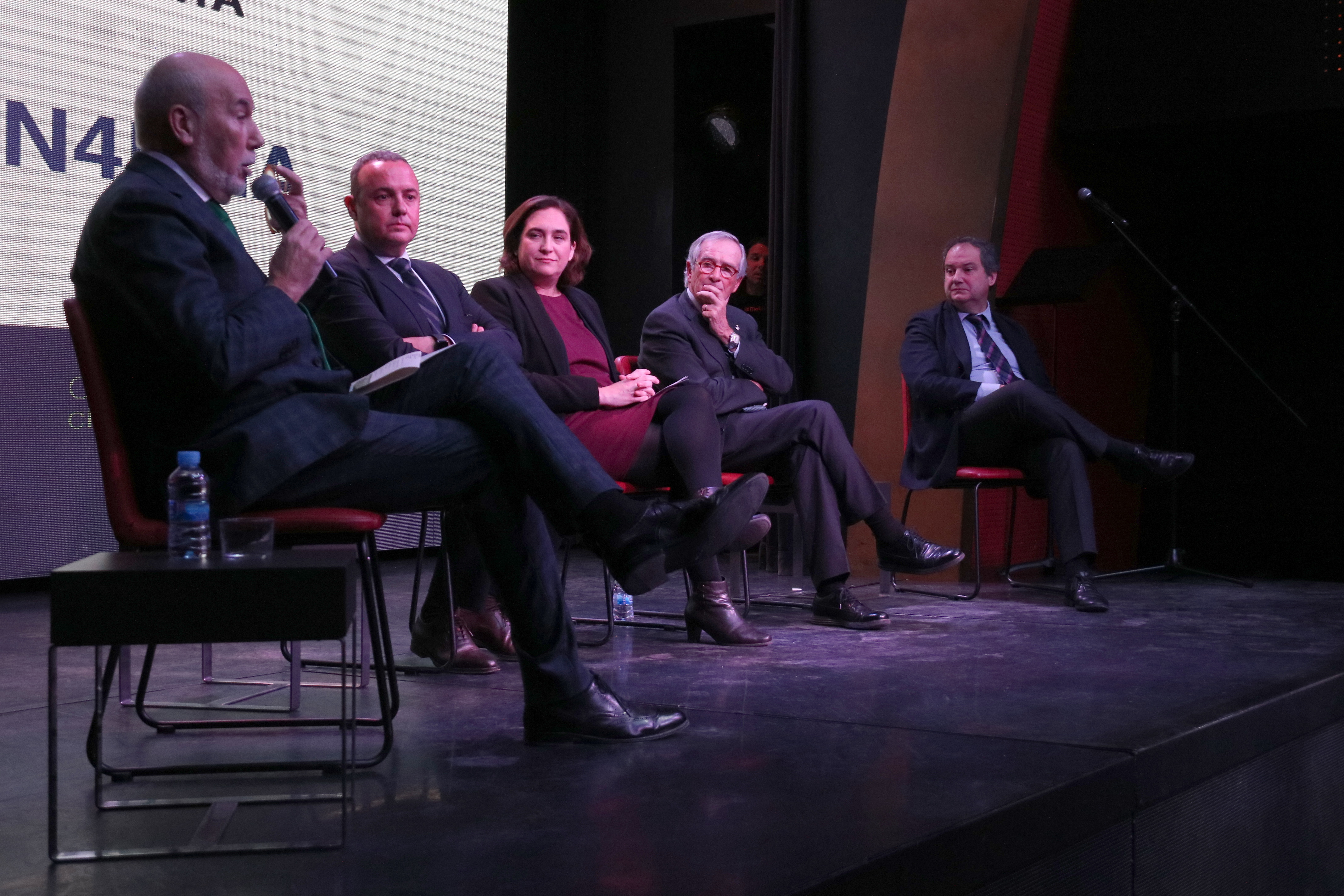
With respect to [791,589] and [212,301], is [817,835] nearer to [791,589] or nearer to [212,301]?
[212,301]

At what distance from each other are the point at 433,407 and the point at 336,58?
3.31m

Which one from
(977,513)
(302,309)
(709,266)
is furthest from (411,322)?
(977,513)

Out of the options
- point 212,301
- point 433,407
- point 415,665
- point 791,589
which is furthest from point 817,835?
point 791,589

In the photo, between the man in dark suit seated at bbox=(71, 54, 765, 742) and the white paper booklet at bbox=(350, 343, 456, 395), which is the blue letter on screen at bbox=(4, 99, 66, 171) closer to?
the man in dark suit seated at bbox=(71, 54, 765, 742)

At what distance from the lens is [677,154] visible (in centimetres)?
629

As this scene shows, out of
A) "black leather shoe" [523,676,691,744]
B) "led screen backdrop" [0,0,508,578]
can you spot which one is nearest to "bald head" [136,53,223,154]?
"black leather shoe" [523,676,691,744]

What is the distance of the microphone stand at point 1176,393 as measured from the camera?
4531 mm

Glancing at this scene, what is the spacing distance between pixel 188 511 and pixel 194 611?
22 cm

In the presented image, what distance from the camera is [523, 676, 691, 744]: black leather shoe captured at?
77.7 inches

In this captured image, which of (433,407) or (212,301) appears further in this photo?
(433,407)

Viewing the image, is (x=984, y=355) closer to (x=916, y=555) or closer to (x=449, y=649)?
(x=916, y=555)

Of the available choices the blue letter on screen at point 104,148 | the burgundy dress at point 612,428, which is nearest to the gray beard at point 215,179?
the burgundy dress at point 612,428

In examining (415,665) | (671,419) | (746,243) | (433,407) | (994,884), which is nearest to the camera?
(994,884)

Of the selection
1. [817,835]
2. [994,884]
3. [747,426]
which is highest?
[747,426]
